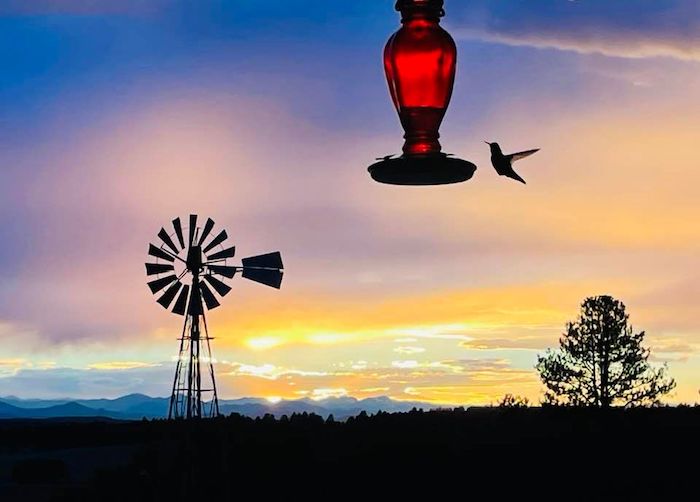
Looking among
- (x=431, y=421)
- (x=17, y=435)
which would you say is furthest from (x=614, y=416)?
(x=17, y=435)

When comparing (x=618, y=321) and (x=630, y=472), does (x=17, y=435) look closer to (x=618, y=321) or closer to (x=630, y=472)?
(x=618, y=321)

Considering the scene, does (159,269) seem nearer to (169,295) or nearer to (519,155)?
(169,295)

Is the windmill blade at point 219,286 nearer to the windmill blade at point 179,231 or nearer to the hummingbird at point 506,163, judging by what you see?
the windmill blade at point 179,231

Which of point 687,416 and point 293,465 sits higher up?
point 687,416

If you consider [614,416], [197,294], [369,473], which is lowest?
[369,473]

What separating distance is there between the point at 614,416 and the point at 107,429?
39.6m

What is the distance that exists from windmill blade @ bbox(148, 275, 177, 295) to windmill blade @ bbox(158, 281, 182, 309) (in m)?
0.20

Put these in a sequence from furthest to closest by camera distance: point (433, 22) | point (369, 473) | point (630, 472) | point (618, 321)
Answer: point (618, 321)
point (369, 473)
point (630, 472)
point (433, 22)

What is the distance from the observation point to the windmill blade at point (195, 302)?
29.6 meters

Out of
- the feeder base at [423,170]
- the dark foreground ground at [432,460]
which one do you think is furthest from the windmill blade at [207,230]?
the feeder base at [423,170]

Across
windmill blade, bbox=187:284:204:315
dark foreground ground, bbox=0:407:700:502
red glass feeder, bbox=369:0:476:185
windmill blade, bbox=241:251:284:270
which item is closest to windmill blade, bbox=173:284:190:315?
windmill blade, bbox=187:284:204:315

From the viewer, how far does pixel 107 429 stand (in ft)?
197

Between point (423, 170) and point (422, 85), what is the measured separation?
42cm

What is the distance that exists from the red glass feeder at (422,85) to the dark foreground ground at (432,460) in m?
16.9
